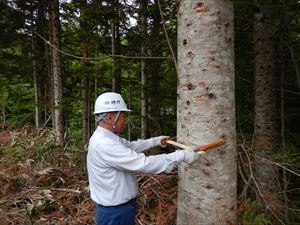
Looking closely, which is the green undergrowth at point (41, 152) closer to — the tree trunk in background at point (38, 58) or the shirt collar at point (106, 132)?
the tree trunk in background at point (38, 58)

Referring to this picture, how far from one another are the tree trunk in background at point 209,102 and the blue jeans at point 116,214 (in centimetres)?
74

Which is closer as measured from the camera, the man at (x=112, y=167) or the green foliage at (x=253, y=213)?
the green foliage at (x=253, y=213)

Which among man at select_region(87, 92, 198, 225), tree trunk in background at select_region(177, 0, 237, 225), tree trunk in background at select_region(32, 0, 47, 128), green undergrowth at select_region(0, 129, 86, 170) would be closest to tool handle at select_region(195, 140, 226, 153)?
tree trunk in background at select_region(177, 0, 237, 225)

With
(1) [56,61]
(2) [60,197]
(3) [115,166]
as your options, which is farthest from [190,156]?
(1) [56,61]

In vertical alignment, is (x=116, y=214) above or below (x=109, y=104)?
below

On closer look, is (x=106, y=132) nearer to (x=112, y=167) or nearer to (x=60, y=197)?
(x=112, y=167)

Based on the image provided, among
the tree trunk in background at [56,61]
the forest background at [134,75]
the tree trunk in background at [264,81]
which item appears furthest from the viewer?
the tree trunk in background at [56,61]

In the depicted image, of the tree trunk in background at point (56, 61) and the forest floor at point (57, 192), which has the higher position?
the tree trunk in background at point (56, 61)

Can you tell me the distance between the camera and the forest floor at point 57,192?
4.00m

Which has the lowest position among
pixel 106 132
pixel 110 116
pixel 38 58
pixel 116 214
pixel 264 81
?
pixel 116 214

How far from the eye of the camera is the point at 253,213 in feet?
9.50

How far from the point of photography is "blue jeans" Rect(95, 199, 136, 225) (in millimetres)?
3199

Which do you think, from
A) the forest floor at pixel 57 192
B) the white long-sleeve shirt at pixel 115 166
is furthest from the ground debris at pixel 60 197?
the white long-sleeve shirt at pixel 115 166

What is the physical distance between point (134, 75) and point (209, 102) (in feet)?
30.0
